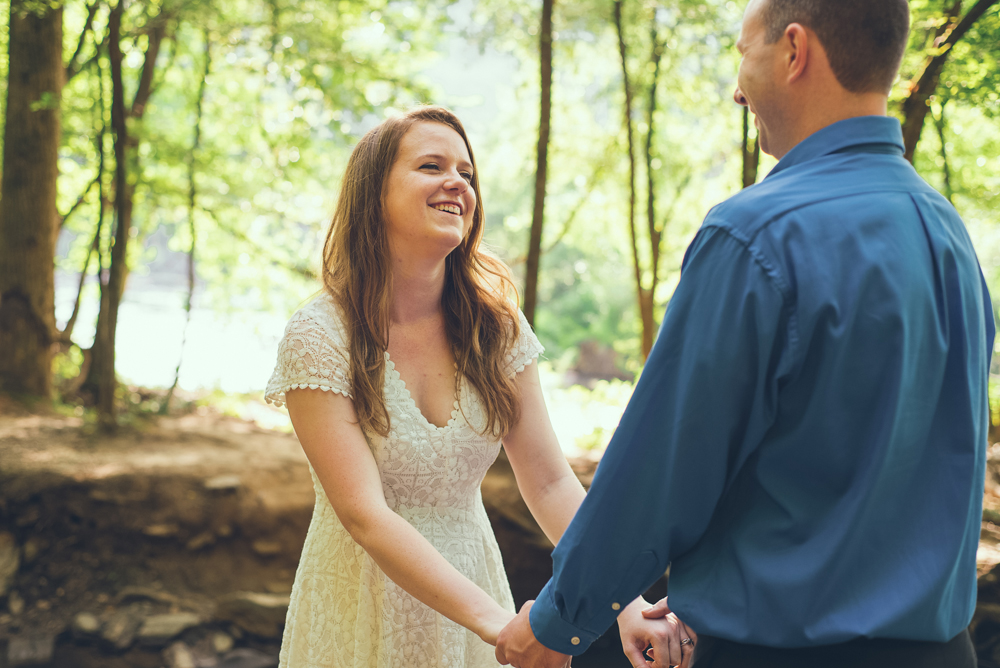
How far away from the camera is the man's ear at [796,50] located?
117 cm

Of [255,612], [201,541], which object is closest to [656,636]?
[255,612]

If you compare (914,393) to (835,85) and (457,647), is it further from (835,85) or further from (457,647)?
(457,647)

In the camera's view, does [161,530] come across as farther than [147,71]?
Result: No

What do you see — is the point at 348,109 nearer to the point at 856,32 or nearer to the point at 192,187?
the point at 192,187

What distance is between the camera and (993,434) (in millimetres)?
7941

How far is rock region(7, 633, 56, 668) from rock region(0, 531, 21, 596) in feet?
1.44

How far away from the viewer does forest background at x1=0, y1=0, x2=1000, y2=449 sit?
602 centimetres

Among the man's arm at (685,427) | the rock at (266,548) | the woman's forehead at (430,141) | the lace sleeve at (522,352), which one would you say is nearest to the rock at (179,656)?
the rock at (266,548)

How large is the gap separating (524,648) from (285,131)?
26.2 feet

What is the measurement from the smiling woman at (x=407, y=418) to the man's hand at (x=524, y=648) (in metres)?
0.10

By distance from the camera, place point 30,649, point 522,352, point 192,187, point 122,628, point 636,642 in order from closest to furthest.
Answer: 1. point 636,642
2. point 522,352
3. point 30,649
4. point 122,628
5. point 192,187

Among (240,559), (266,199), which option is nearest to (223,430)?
(240,559)

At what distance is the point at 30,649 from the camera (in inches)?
188

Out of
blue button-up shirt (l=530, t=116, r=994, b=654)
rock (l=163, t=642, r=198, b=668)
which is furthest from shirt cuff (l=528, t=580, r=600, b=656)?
rock (l=163, t=642, r=198, b=668)
